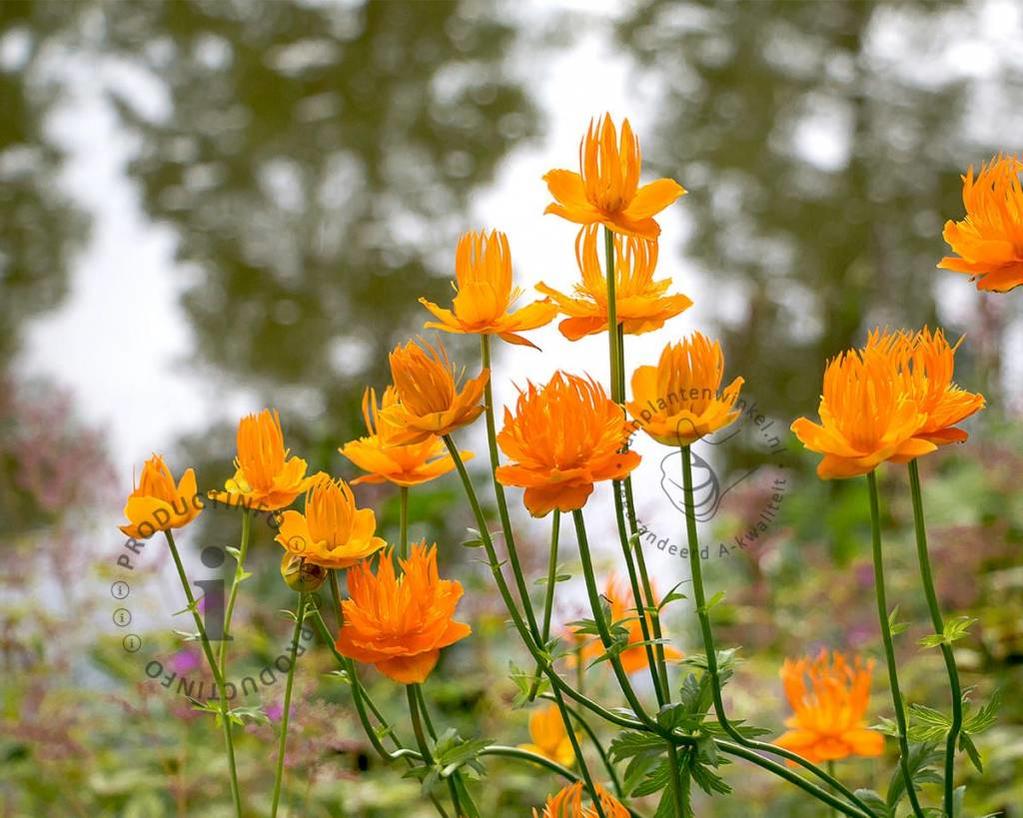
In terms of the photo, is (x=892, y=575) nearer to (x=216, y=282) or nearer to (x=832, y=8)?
(x=216, y=282)

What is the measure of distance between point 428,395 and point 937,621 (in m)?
0.18

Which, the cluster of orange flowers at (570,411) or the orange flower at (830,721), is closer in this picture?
the cluster of orange flowers at (570,411)

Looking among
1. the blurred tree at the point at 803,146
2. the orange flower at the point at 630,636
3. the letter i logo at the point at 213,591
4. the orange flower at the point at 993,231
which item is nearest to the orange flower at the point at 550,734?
the orange flower at the point at 630,636

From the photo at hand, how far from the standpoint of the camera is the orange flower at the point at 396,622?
1.19 feet

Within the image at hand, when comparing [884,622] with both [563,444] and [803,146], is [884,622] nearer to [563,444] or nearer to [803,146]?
[563,444]

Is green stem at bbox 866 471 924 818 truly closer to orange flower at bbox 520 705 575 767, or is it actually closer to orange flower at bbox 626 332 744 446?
orange flower at bbox 626 332 744 446

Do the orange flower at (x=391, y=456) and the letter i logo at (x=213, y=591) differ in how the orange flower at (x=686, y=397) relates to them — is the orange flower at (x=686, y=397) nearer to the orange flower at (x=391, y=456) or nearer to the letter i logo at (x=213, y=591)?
the orange flower at (x=391, y=456)

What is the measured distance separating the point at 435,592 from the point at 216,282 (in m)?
4.36

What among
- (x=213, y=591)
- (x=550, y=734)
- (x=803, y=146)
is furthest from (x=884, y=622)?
(x=803, y=146)

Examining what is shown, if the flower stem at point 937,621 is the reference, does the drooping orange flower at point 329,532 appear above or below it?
above

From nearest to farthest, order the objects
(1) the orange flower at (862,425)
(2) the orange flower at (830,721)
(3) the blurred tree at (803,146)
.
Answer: (1) the orange flower at (862,425) → (2) the orange flower at (830,721) → (3) the blurred tree at (803,146)

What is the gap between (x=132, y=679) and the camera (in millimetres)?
1205

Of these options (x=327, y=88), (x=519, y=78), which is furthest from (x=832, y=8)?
(x=327, y=88)

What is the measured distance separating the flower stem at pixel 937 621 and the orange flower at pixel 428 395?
0.14m
